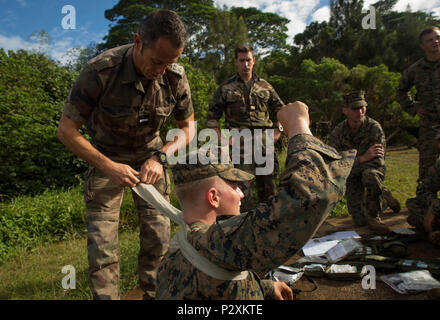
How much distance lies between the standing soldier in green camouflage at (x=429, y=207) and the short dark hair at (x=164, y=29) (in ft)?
9.97

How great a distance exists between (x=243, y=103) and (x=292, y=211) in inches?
148

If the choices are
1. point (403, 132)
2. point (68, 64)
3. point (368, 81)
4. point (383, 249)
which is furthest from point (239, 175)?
point (403, 132)

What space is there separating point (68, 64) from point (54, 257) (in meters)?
10.8

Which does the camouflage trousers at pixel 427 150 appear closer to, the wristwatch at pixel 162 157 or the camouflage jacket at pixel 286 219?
the wristwatch at pixel 162 157

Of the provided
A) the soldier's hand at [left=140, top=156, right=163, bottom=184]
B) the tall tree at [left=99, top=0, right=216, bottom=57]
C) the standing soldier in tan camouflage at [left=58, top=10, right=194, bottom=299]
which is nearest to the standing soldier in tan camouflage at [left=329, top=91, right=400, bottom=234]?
the standing soldier in tan camouflage at [left=58, top=10, right=194, bottom=299]

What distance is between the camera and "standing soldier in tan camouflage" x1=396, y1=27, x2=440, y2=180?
183 inches

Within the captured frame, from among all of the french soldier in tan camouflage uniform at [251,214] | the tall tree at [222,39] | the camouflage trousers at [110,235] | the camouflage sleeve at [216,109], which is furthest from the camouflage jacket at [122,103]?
the tall tree at [222,39]

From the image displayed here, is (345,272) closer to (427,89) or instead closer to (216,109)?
(216,109)

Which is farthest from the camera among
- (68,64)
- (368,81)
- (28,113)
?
(368,81)

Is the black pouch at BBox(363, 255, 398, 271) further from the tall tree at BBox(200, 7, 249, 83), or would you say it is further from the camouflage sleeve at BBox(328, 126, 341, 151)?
the tall tree at BBox(200, 7, 249, 83)

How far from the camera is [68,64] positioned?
41.7 ft

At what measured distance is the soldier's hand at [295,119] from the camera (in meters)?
1.10
